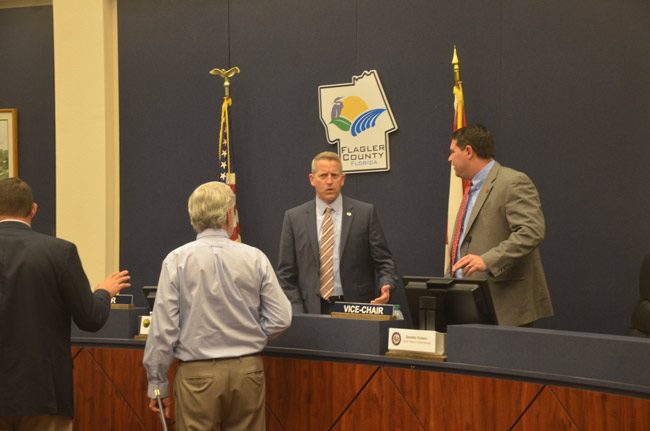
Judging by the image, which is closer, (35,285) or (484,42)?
(35,285)

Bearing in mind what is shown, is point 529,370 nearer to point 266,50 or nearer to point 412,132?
point 412,132

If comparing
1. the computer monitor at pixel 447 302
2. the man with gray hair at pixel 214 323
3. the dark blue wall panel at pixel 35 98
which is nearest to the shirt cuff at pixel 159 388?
the man with gray hair at pixel 214 323

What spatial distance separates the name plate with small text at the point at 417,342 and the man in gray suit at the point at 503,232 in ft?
1.63

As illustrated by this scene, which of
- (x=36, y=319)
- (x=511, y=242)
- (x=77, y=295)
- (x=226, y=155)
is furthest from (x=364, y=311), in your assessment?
(x=226, y=155)

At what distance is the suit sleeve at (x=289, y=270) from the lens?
4414 millimetres

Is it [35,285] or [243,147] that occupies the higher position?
[243,147]

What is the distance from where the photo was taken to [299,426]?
11.0 ft

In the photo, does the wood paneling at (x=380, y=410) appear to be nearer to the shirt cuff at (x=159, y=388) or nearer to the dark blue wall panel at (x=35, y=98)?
the shirt cuff at (x=159, y=388)

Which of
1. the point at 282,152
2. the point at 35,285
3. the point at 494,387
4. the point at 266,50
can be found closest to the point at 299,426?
the point at 494,387

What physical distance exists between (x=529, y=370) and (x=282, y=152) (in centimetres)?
364

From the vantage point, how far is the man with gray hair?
303cm

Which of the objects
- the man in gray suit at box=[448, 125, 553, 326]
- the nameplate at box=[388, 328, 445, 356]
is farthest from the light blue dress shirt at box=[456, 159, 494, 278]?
the nameplate at box=[388, 328, 445, 356]

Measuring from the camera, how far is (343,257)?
14.8 ft

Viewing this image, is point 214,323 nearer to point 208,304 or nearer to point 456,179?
point 208,304
